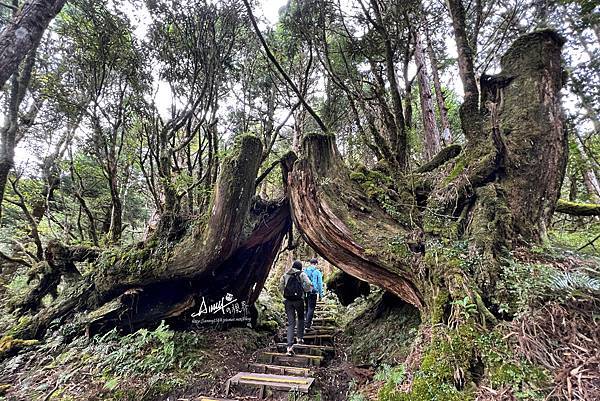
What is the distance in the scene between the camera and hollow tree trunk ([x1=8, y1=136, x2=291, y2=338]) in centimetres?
655

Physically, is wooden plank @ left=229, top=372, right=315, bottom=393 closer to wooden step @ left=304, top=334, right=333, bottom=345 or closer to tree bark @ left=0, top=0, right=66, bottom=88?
wooden step @ left=304, top=334, right=333, bottom=345

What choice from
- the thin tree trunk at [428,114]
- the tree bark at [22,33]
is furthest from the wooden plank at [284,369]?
the thin tree trunk at [428,114]

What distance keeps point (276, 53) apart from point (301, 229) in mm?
6431

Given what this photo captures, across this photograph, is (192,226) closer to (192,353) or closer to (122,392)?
(192,353)

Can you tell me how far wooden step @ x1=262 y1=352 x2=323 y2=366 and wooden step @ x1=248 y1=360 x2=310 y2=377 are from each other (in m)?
0.32

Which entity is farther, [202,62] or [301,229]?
[202,62]

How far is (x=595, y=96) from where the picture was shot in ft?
16.7

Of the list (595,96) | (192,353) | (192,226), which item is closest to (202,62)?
(192,226)

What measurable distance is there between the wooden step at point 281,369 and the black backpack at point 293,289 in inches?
52.6

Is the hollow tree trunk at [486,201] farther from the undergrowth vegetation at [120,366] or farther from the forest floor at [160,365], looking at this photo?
the undergrowth vegetation at [120,366]

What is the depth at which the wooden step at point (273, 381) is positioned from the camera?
15.6 ft

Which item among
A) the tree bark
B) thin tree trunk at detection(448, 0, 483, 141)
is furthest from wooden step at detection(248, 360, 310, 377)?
the tree bark

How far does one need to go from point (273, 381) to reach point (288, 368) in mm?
628

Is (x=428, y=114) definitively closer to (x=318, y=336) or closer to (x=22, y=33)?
(x=318, y=336)
